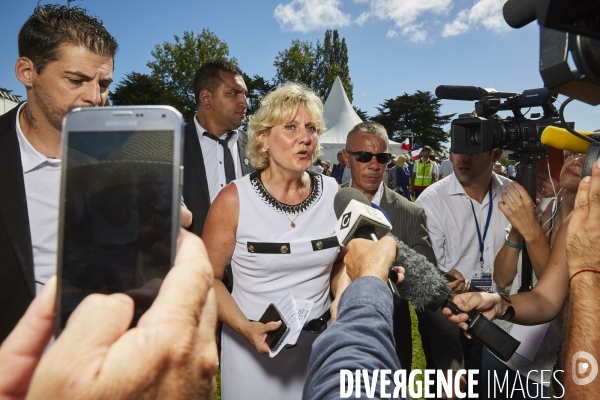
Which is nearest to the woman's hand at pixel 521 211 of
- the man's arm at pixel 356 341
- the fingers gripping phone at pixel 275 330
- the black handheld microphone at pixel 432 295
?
the black handheld microphone at pixel 432 295

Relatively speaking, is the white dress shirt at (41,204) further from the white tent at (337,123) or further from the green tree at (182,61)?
the green tree at (182,61)

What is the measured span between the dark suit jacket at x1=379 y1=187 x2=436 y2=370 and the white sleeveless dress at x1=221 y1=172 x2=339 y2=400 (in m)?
0.83

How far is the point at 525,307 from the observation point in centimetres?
194

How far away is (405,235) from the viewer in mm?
2832

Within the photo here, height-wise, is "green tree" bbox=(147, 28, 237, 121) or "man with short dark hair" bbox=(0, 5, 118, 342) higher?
"green tree" bbox=(147, 28, 237, 121)

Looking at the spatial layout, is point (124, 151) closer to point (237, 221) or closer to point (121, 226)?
point (121, 226)

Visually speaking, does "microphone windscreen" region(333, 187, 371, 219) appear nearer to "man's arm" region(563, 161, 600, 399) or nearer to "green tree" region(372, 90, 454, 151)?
"man's arm" region(563, 161, 600, 399)

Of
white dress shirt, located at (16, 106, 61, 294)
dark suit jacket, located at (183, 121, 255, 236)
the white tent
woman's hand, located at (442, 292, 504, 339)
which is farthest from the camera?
the white tent

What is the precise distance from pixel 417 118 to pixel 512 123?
61.2 m

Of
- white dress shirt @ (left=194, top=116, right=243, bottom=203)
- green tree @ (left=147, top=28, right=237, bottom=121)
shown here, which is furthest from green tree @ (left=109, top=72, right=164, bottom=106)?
white dress shirt @ (left=194, top=116, right=243, bottom=203)

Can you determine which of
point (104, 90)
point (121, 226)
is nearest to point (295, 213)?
point (104, 90)

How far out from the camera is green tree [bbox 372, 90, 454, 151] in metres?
59.1

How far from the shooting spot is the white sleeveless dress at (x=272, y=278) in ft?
6.97

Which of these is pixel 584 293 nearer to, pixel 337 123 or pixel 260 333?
pixel 260 333
